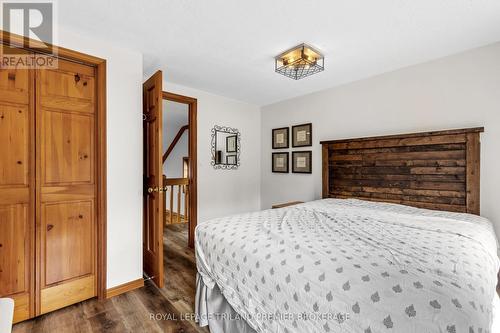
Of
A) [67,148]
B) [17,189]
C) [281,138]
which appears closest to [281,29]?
[67,148]

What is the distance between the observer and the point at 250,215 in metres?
2.09

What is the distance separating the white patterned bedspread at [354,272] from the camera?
2.79 feet

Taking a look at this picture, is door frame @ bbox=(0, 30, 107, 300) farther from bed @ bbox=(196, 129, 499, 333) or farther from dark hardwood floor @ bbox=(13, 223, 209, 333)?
bed @ bbox=(196, 129, 499, 333)

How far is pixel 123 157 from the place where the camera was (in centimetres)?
220

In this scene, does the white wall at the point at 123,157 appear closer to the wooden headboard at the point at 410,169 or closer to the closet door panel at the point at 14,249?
the closet door panel at the point at 14,249

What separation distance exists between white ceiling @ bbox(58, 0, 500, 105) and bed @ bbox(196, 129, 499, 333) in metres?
0.89

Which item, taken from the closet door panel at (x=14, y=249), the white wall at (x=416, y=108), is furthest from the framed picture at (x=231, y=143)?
the closet door panel at (x=14, y=249)

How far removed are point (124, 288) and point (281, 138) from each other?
2.94 meters

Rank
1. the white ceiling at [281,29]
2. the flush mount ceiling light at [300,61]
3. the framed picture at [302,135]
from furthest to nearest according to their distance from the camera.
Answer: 1. the framed picture at [302,135]
2. the flush mount ceiling light at [300,61]
3. the white ceiling at [281,29]

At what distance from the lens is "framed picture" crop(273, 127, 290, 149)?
388 centimetres

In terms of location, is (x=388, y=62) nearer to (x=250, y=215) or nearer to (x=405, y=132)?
(x=405, y=132)

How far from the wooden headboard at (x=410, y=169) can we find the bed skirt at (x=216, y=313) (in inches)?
83.9

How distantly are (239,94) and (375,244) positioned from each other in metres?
2.94

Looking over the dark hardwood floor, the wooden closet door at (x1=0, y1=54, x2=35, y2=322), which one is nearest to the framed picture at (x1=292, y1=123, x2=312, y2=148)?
the dark hardwood floor
